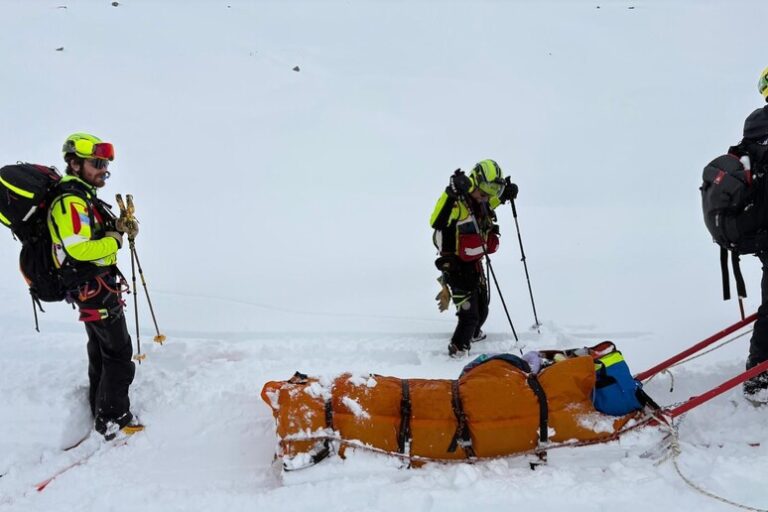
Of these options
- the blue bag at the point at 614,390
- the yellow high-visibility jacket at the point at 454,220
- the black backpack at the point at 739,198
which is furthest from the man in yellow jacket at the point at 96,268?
the black backpack at the point at 739,198

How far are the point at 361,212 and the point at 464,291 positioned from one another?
13.4ft

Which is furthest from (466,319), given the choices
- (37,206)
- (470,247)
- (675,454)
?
(37,206)

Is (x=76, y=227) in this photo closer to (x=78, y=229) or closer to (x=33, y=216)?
(x=78, y=229)

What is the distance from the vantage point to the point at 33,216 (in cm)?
357

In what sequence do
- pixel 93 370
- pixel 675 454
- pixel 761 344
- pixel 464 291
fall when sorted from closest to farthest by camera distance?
pixel 675 454 < pixel 761 344 < pixel 93 370 < pixel 464 291

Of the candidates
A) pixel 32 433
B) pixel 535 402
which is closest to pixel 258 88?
pixel 32 433

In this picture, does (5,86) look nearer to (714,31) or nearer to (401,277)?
(401,277)

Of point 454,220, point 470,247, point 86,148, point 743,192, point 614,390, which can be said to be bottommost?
point 614,390

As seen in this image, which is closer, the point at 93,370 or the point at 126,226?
the point at 126,226

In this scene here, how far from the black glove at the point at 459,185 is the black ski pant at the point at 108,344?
2694 mm

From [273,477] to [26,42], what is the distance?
1424cm

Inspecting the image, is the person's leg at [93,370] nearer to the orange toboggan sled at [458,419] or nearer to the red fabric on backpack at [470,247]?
the orange toboggan sled at [458,419]

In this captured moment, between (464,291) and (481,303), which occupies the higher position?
(464,291)

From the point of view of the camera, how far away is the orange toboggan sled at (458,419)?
338cm
